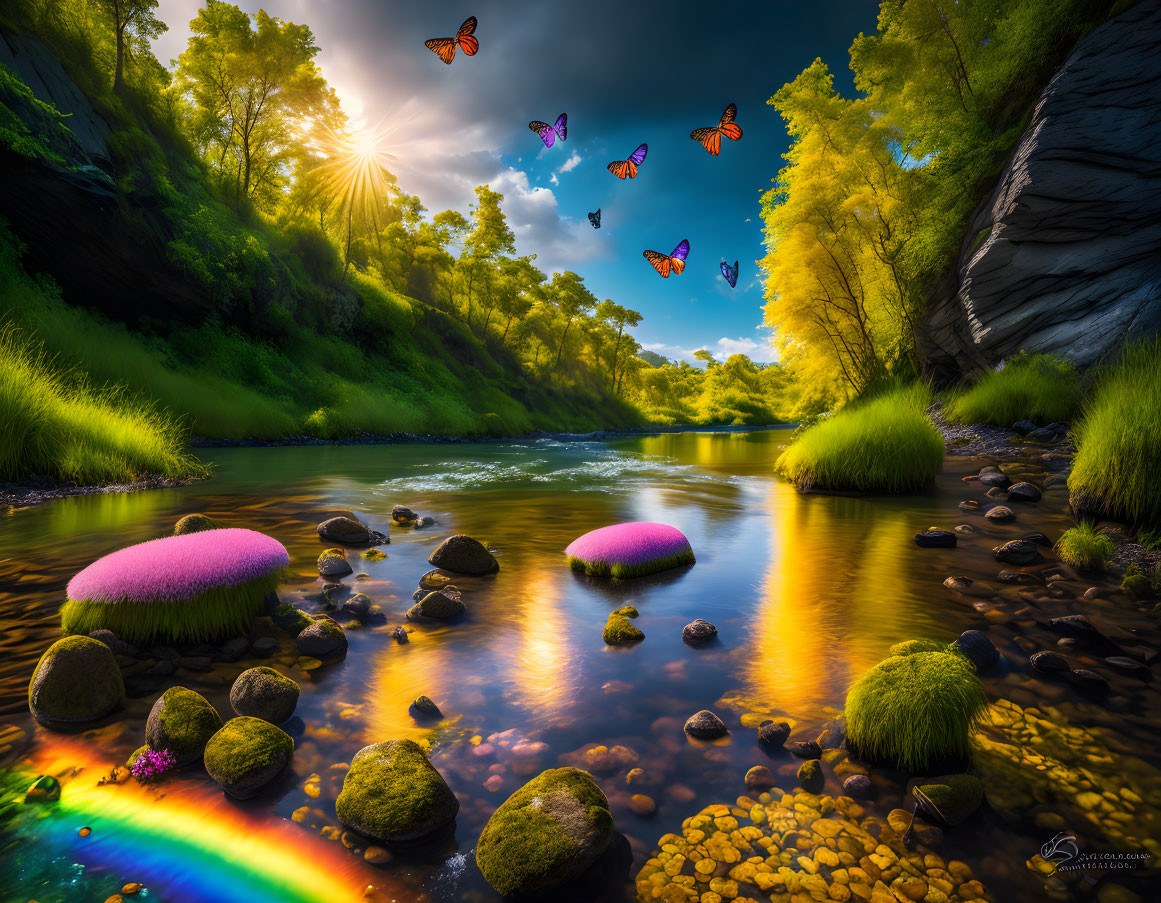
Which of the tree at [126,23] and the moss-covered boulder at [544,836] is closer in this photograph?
the moss-covered boulder at [544,836]

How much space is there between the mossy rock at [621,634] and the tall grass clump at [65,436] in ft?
37.7

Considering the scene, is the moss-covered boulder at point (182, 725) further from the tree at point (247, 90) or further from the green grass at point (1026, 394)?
the tree at point (247, 90)

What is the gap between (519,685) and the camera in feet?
11.9

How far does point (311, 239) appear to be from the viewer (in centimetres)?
3641

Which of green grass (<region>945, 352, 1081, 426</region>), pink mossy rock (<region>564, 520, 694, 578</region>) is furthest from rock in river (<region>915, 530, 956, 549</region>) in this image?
green grass (<region>945, 352, 1081, 426</region>)

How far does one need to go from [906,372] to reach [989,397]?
9.86 metres

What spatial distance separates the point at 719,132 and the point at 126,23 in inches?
1272

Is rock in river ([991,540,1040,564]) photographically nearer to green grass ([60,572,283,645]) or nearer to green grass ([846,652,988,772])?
green grass ([846,652,988,772])

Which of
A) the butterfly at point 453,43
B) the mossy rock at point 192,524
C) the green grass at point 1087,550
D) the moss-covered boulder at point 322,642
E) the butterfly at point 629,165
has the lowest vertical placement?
the moss-covered boulder at point 322,642

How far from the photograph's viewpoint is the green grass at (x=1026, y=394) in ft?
38.0

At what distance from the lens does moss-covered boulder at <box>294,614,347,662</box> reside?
13.0 feet

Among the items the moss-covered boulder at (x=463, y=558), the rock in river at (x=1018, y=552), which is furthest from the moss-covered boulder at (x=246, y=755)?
the rock in river at (x=1018, y=552)

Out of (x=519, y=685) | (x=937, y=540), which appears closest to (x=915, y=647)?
(x=519, y=685)

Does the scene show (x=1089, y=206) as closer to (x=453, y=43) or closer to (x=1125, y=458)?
(x=1125, y=458)
